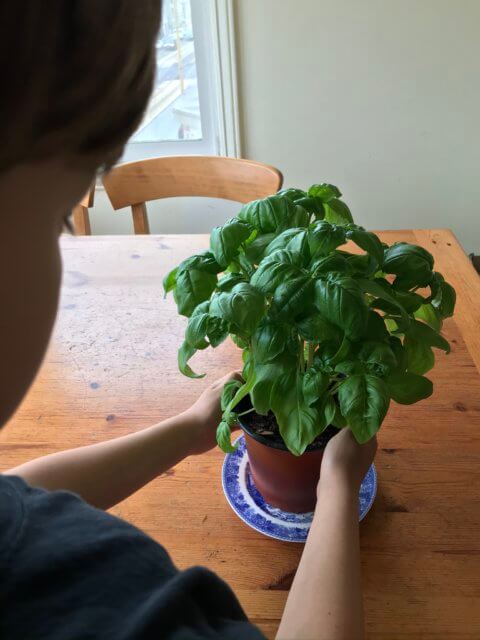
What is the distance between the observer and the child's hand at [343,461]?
22.9 inches

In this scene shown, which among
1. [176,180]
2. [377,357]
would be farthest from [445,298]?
[176,180]

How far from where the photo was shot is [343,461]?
1.93ft

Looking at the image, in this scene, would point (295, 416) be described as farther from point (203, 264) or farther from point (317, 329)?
point (203, 264)

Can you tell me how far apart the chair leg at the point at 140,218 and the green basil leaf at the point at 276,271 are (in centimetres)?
107

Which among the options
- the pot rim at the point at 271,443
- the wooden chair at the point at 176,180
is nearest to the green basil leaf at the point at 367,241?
the pot rim at the point at 271,443

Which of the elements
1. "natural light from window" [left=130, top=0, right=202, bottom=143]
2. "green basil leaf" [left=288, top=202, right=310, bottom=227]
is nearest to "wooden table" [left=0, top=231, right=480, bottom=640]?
"green basil leaf" [left=288, top=202, right=310, bottom=227]

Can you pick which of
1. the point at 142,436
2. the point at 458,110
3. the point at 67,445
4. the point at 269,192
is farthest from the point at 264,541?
the point at 458,110

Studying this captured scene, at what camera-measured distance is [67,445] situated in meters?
0.74

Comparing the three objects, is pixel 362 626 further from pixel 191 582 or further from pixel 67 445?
pixel 67 445

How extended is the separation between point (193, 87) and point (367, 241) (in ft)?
5.57

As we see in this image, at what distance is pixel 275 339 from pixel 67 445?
375 millimetres

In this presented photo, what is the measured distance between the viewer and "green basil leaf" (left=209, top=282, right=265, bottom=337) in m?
0.51

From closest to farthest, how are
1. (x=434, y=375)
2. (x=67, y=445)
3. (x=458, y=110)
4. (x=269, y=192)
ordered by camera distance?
(x=67, y=445), (x=434, y=375), (x=269, y=192), (x=458, y=110)

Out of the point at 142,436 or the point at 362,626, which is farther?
the point at 142,436
